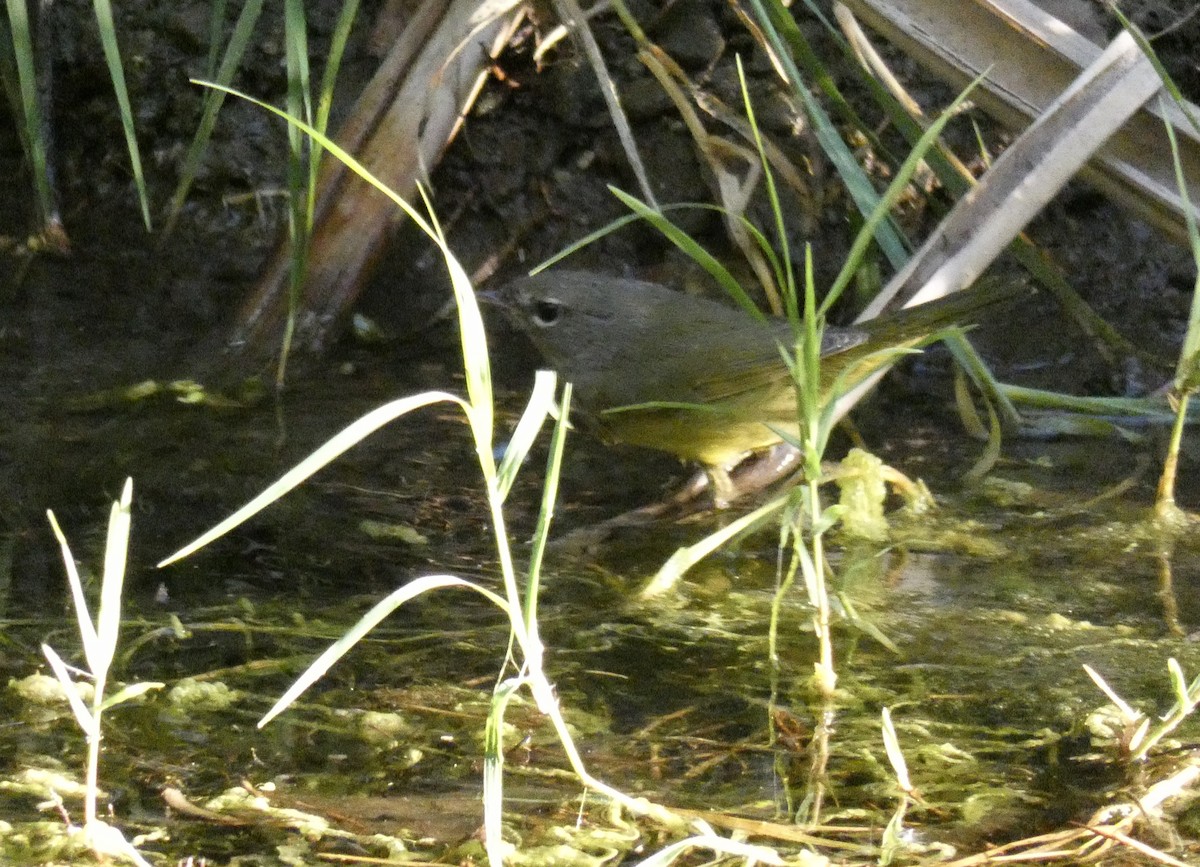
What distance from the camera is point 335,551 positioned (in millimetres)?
3287

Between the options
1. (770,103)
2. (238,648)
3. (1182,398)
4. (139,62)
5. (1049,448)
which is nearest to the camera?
(238,648)

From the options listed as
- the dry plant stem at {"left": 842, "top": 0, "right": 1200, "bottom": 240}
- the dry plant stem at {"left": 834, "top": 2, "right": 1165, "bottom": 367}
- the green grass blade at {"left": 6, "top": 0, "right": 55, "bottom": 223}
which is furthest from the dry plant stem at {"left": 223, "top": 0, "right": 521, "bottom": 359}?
the dry plant stem at {"left": 842, "top": 0, "right": 1200, "bottom": 240}

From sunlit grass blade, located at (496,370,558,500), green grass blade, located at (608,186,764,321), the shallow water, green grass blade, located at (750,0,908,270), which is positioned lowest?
the shallow water

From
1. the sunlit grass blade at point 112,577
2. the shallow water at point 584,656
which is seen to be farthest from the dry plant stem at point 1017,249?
the sunlit grass blade at point 112,577

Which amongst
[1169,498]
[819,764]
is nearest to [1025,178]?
[1169,498]

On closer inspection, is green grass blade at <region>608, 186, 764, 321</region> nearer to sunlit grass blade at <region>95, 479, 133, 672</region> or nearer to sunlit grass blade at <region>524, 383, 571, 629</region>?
sunlit grass blade at <region>524, 383, 571, 629</region>

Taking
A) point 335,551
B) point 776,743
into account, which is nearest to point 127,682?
point 335,551

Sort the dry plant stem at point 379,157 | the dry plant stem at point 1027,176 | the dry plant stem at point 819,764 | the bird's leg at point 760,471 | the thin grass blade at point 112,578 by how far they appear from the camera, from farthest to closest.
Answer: the dry plant stem at point 379,157 → the bird's leg at point 760,471 → the dry plant stem at point 1027,176 → the dry plant stem at point 819,764 → the thin grass blade at point 112,578

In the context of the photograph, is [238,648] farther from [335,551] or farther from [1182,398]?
[1182,398]

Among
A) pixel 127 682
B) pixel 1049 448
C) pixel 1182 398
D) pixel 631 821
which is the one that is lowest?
pixel 127 682

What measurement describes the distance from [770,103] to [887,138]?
0.39 m

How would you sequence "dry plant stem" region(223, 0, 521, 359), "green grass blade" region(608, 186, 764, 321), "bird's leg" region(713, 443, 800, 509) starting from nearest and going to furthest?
"green grass blade" region(608, 186, 764, 321) < "bird's leg" region(713, 443, 800, 509) < "dry plant stem" region(223, 0, 521, 359)

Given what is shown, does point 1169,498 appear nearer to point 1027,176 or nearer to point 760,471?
point 1027,176

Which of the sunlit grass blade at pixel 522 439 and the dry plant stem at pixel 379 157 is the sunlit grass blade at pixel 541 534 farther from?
the dry plant stem at pixel 379 157
